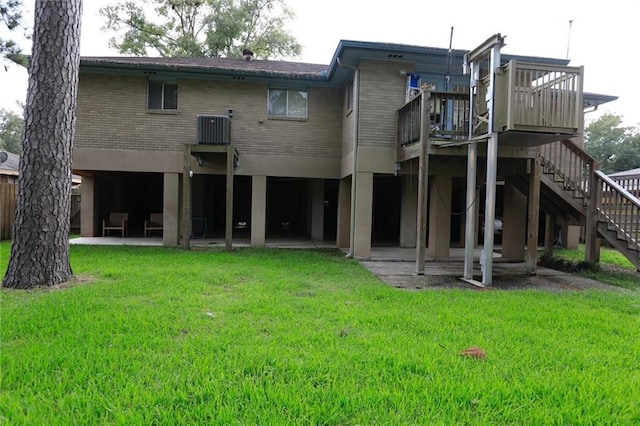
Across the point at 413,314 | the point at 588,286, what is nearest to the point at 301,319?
the point at 413,314

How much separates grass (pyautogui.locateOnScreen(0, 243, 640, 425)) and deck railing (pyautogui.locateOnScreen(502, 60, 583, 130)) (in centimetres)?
288

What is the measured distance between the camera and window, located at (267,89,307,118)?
39.3ft

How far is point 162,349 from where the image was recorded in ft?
11.7

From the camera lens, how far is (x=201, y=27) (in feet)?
78.5

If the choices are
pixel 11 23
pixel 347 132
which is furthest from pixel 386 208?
pixel 11 23

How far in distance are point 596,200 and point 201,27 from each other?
2283cm

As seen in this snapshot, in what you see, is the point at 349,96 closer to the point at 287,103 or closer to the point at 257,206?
the point at 287,103

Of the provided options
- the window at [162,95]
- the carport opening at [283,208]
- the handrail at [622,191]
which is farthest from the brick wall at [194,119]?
the carport opening at [283,208]

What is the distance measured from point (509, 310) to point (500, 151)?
13.3ft

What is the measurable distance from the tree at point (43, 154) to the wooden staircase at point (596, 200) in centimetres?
878

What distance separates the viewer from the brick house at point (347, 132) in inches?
293

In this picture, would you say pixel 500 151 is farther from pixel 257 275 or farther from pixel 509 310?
pixel 257 275

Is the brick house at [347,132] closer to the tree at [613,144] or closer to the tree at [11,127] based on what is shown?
the tree at [613,144]

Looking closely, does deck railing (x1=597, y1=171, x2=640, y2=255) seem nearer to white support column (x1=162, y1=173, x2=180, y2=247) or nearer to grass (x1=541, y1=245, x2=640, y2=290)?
grass (x1=541, y1=245, x2=640, y2=290)
